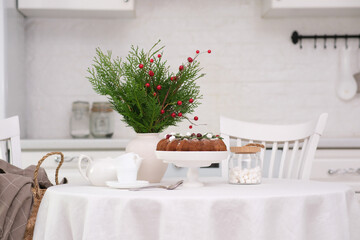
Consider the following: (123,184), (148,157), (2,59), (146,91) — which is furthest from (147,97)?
(2,59)

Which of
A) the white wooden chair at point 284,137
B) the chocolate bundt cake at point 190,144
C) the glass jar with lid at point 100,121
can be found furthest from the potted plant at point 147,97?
the glass jar with lid at point 100,121

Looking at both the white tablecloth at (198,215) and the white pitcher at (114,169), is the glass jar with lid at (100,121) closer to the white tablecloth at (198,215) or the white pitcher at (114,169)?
the white pitcher at (114,169)

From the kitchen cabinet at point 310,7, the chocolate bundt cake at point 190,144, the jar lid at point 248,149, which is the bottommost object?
the jar lid at point 248,149

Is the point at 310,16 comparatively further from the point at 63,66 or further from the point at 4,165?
the point at 4,165

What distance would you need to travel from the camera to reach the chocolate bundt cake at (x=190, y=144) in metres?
1.36

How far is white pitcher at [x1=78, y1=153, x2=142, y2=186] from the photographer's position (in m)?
1.40

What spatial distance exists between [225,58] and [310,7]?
27.1 inches

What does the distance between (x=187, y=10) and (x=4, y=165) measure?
209 centimetres

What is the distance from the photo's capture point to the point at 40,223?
1353mm

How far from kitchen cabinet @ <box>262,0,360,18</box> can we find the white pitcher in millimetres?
2000

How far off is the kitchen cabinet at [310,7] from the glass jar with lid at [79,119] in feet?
4.75

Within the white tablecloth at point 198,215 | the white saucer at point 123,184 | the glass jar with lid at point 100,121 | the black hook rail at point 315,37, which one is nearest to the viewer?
the white tablecloth at point 198,215

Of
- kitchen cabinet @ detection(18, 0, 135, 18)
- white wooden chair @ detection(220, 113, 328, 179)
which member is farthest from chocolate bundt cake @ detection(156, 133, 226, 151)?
kitchen cabinet @ detection(18, 0, 135, 18)

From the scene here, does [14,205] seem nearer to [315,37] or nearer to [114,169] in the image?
[114,169]
